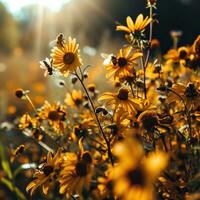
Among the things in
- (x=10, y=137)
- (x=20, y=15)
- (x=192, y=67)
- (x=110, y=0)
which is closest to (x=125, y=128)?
(x=192, y=67)

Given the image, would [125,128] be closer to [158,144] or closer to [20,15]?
[158,144]

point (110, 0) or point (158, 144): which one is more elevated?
point (110, 0)

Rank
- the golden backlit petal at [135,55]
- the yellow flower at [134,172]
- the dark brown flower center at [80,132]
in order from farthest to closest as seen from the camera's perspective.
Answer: the dark brown flower center at [80,132], the golden backlit petal at [135,55], the yellow flower at [134,172]

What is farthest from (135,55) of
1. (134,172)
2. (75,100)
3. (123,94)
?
(134,172)

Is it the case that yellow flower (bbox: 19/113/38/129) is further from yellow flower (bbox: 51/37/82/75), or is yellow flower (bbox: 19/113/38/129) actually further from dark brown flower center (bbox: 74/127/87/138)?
yellow flower (bbox: 51/37/82/75)

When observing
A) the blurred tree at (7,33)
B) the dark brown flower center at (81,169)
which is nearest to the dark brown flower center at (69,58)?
the dark brown flower center at (81,169)

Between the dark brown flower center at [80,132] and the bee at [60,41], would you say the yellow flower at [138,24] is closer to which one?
the bee at [60,41]

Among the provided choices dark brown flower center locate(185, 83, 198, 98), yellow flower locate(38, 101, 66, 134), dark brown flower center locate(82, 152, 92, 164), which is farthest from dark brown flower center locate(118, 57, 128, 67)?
dark brown flower center locate(82, 152, 92, 164)

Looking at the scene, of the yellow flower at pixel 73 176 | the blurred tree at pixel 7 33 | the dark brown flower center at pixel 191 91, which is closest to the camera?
Answer: the yellow flower at pixel 73 176
